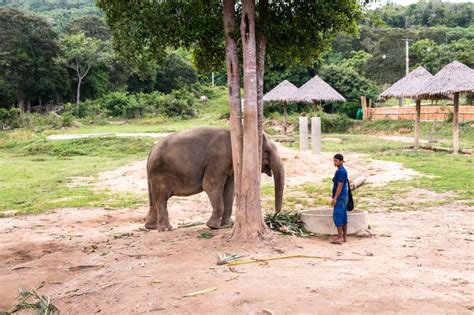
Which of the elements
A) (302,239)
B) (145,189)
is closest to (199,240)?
(302,239)

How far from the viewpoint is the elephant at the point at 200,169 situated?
361 inches

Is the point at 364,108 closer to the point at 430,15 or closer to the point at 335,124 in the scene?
the point at 335,124

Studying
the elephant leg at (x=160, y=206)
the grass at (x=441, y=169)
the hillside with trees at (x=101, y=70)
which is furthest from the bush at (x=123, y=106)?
the elephant leg at (x=160, y=206)

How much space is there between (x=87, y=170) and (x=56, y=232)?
949cm

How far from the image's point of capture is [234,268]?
6.45 metres

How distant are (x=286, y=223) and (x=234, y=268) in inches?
99.3

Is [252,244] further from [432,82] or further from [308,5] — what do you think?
[432,82]

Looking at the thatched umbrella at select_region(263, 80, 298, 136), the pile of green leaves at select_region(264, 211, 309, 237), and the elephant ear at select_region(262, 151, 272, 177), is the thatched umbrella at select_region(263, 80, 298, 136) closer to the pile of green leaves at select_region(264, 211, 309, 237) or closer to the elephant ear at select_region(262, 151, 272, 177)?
the elephant ear at select_region(262, 151, 272, 177)

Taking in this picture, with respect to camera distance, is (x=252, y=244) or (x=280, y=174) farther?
(x=280, y=174)

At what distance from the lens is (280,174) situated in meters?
9.52

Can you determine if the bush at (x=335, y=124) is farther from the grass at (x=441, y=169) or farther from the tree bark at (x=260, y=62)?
the tree bark at (x=260, y=62)

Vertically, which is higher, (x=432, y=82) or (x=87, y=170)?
(x=432, y=82)

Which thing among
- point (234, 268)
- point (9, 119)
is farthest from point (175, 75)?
point (234, 268)

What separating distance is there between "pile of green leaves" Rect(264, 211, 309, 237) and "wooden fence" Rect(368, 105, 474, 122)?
24.4 m
